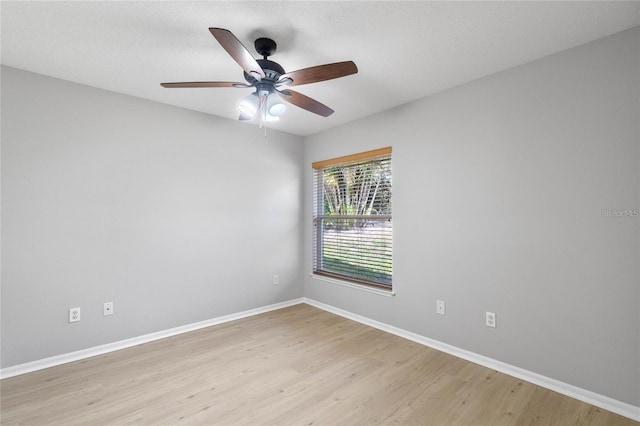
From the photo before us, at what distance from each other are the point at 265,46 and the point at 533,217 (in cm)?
238

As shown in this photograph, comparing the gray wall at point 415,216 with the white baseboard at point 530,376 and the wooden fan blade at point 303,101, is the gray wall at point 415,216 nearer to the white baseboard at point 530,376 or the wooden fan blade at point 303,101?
the white baseboard at point 530,376

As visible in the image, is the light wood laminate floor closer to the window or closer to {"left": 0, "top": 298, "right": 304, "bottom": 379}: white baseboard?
{"left": 0, "top": 298, "right": 304, "bottom": 379}: white baseboard

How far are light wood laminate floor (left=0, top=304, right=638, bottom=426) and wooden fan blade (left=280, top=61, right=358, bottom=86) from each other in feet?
7.16

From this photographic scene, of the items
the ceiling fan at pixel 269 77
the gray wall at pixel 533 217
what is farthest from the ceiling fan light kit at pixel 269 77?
the gray wall at pixel 533 217

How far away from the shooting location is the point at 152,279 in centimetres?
308

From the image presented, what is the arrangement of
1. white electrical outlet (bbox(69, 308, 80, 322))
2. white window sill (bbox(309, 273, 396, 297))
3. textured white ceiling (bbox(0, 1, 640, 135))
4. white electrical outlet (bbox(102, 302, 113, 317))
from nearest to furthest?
textured white ceiling (bbox(0, 1, 640, 135)) < white electrical outlet (bbox(69, 308, 80, 322)) < white electrical outlet (bbox(102, 302, 113, 317)) < white window sill (bbox(309, 273, 396, 297))

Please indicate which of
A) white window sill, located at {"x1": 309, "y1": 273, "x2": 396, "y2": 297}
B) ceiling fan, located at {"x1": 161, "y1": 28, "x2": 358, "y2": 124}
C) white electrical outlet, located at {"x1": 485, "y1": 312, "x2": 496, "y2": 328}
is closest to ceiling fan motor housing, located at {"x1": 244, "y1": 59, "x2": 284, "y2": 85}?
ceiling fan, located at {"x1": 161, "y1": 28, "x2": 358, "y2": 124}

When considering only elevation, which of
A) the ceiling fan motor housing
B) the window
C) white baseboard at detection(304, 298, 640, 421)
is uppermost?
the ceiling fan motor housing

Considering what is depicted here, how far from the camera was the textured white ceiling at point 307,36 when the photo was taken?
5.72ft

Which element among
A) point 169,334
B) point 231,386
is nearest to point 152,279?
point 169,334

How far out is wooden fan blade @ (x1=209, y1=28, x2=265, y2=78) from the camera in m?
1.51

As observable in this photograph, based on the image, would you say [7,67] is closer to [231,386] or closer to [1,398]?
[1,398]

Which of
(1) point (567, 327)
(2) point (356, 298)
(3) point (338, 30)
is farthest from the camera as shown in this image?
(2) point (356, 298)

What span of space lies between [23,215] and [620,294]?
450 centimetres
